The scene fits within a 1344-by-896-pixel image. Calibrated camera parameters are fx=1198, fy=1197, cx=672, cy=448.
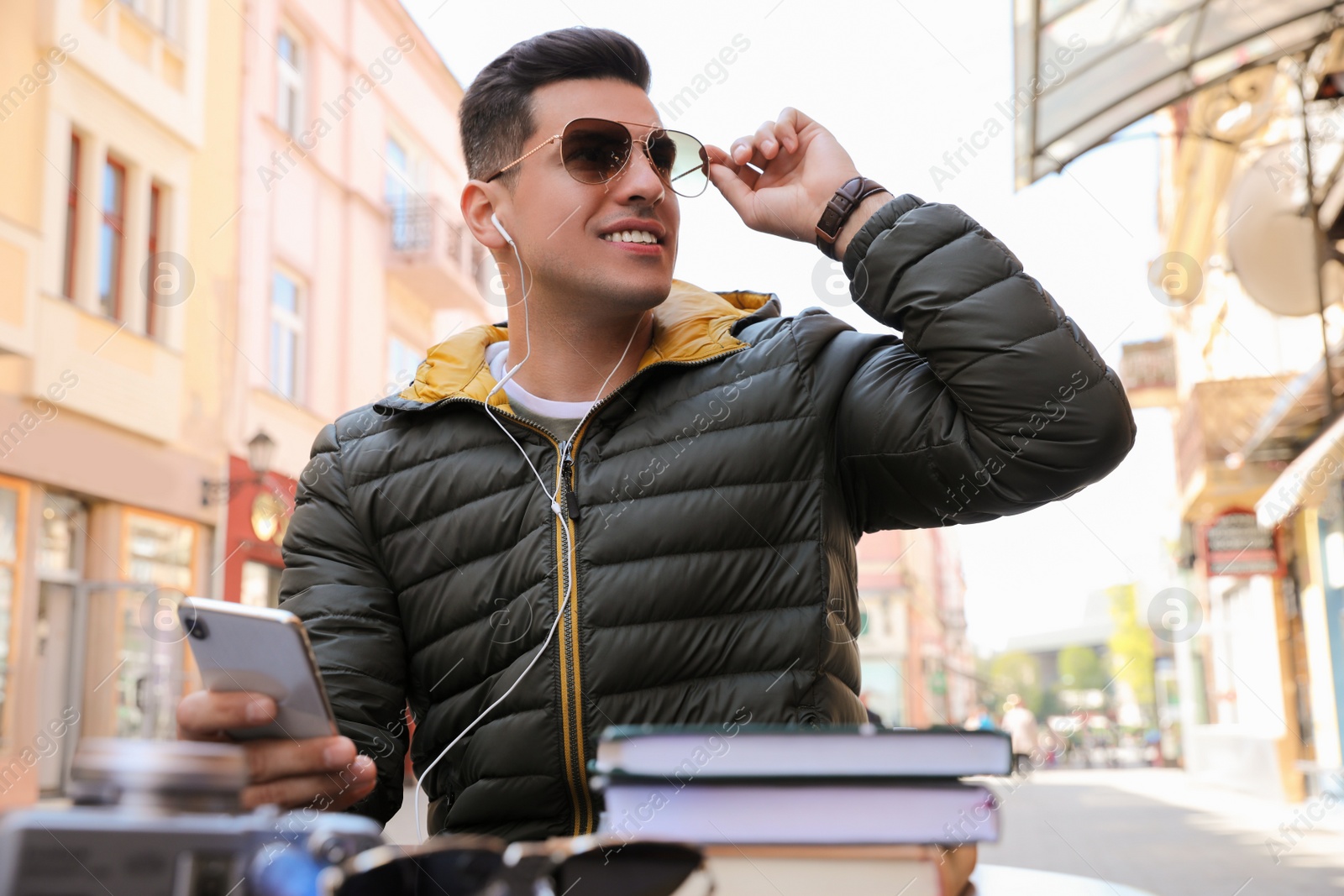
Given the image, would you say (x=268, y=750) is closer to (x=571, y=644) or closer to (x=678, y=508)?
(x=571, y=644)

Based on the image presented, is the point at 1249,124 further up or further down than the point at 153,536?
further up

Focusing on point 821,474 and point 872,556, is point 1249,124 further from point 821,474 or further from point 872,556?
point 872,556

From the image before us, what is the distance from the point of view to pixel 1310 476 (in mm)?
10562

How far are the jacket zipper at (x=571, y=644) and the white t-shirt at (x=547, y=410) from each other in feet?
0.40

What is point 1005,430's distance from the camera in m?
1.61

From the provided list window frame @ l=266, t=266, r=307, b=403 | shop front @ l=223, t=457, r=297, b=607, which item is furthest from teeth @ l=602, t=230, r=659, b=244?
window frame @ l=266, t=266, r=307, b=403

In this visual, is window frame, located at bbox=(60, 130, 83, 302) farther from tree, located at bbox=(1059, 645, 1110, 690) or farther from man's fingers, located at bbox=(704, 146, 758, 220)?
tree, located at bbox=(1059, 645, 1110, 690)

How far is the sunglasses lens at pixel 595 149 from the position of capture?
2037 millimetres

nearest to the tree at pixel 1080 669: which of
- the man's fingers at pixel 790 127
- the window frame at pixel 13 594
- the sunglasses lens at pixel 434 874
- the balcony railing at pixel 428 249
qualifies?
the balcony railing at pixel 428 249

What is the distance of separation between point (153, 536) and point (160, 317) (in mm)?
2270

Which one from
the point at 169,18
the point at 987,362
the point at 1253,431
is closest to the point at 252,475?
the point at 169,18

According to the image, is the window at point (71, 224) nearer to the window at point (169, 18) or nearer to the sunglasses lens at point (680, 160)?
the window at point (169, 18)

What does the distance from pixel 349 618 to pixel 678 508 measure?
531 mm

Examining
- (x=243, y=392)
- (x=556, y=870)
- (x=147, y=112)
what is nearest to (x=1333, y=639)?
(x=243, y=392)
